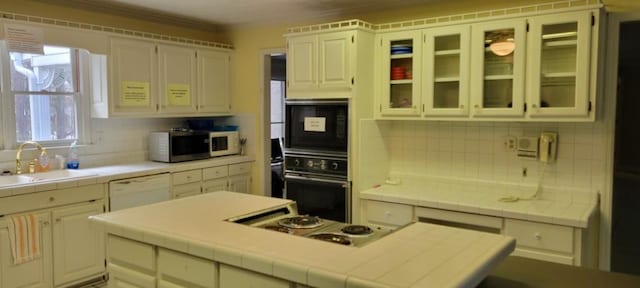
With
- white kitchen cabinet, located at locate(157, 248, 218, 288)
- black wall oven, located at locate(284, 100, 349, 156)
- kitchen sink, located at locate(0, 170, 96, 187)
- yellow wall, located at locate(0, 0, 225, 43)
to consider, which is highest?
yellow wall, located at locate(0, 0, 225, 43)

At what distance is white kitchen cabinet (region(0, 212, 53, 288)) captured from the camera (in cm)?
323

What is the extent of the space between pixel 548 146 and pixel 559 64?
0.59 metres

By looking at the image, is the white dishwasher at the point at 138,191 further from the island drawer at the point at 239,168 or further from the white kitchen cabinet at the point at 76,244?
the island drawer at the point at 239,168

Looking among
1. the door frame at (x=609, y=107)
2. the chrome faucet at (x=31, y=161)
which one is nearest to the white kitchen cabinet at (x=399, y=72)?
the door frame at (x=609, y=107)

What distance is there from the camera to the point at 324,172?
4020mm

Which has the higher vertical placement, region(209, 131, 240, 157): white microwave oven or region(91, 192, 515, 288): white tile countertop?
region(209, 131, 240, 157): white microwave oven

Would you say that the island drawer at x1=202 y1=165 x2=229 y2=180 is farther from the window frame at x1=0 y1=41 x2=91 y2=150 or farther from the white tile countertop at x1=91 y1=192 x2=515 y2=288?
the white tile countertop at x1=91 y1=192 x2=515 y2=288

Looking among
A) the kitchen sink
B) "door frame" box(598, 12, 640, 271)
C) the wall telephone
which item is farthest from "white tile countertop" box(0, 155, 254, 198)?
"door frame" box(598, 12, 640, 271)

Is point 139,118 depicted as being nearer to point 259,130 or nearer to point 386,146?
point 259,130

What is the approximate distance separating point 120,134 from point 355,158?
7.58 feet

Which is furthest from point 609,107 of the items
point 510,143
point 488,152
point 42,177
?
point 42,177

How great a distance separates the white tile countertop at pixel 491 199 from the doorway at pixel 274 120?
165cm

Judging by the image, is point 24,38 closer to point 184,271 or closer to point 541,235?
point 184,271

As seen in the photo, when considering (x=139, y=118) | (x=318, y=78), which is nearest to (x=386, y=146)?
(x=318, y=78)
